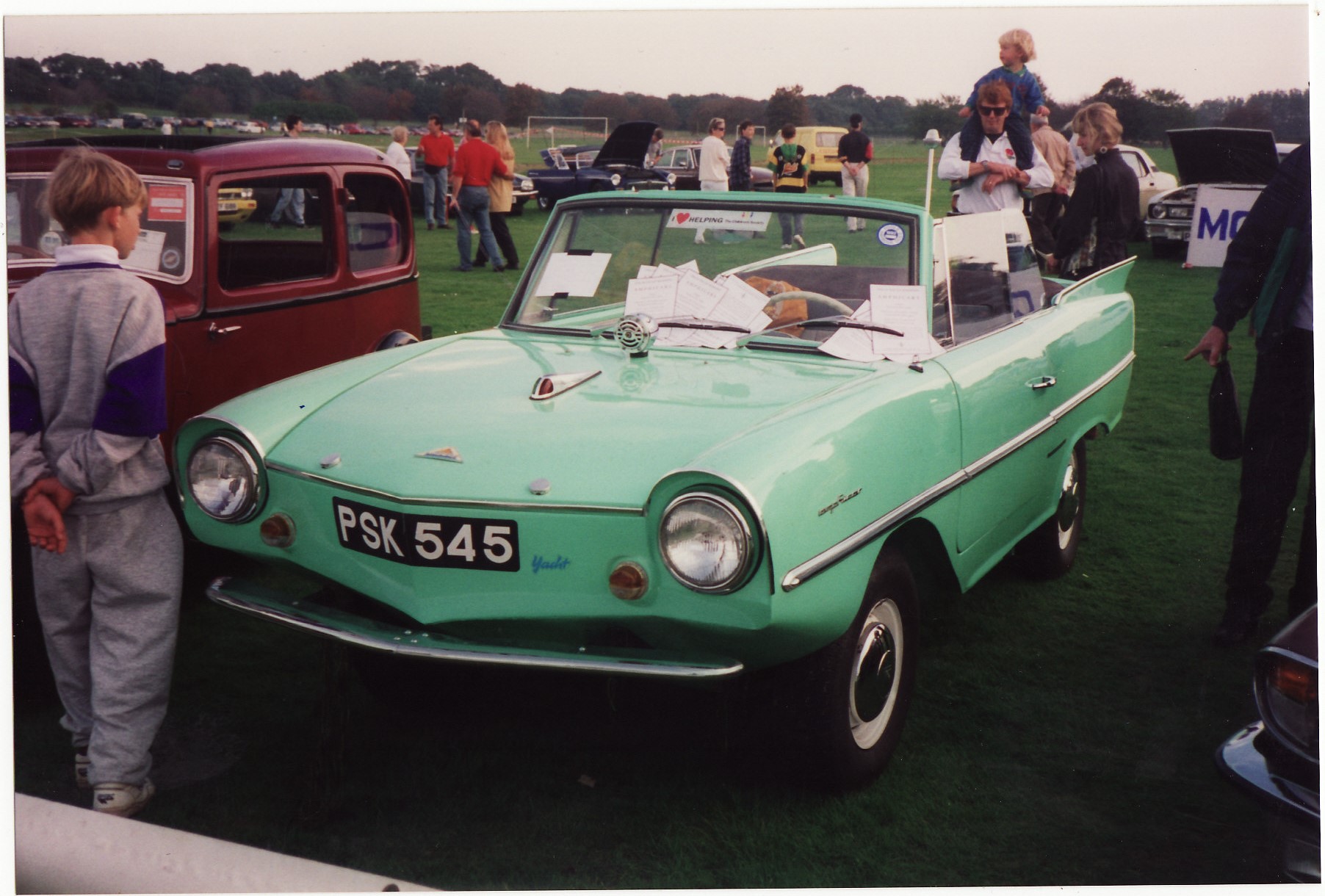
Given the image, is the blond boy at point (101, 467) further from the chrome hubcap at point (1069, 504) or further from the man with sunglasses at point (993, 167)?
the man with sunglasses at point (993, 167)

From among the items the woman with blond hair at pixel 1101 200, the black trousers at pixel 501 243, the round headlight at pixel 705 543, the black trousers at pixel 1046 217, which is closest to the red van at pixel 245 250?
the round headlight at pixel 705 543

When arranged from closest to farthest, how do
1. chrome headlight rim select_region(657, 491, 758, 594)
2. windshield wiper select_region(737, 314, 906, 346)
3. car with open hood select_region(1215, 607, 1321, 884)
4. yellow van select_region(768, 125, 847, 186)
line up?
car with open hood select_region(1215, 607, 1321, 884)
chrome headlight rim select_region(657, 491, 758, 594)
windshield wiper select_region(737, 314, 906, 346)
yellow van select_region(768, 125, 847, 186)

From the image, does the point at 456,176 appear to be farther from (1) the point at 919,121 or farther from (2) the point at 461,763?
(2) the point at 461,763

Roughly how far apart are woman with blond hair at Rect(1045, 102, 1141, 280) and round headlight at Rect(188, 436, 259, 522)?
4.99 metres

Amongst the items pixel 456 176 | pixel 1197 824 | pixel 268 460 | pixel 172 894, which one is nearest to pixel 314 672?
pixel 268 460

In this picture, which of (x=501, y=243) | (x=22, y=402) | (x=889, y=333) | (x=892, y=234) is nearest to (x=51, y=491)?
(x=22, y=402)

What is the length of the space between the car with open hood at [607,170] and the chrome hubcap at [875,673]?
1681 cm

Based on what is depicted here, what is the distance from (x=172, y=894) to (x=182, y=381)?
2.59 meters

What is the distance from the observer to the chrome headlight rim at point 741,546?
2432 mm

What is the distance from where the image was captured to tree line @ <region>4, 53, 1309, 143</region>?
3.33 metres

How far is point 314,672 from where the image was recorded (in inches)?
150

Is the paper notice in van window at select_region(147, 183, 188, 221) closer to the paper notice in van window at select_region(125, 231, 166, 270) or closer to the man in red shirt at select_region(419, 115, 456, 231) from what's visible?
the paper notice in van window at select_region(125, 231, 166, 270)

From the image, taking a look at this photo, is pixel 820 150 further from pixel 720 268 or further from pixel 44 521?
pixel 44 521

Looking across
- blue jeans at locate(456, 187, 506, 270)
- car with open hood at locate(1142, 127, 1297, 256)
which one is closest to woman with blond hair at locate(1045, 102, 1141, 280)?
car with open hood at locate(1142, 127, 1297, 256)
